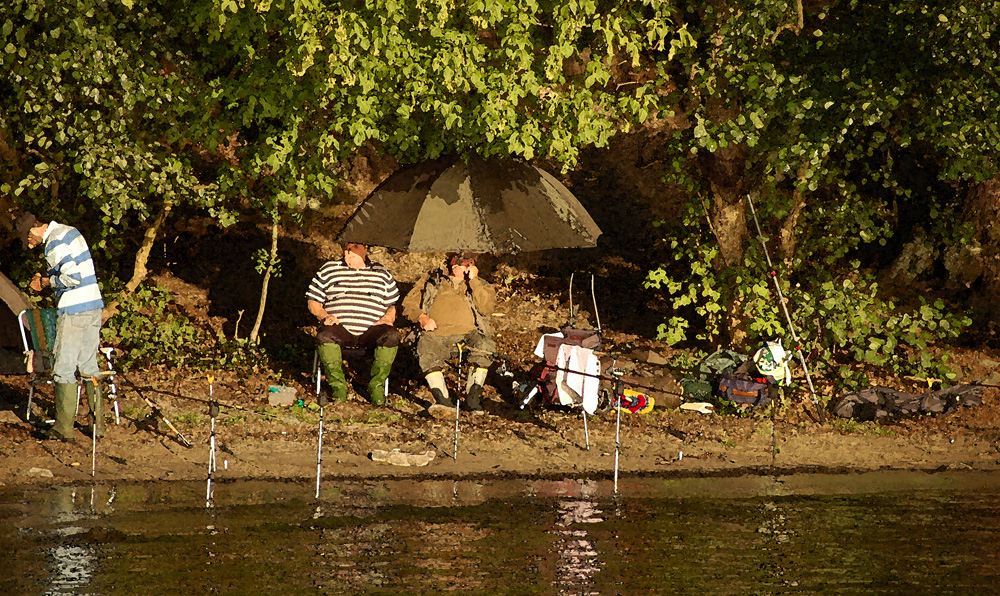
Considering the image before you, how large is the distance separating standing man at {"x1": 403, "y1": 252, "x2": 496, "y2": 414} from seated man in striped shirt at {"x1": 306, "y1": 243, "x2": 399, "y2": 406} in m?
0.32

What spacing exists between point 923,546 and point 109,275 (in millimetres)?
11584

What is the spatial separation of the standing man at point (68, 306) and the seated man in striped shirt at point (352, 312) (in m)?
2.68

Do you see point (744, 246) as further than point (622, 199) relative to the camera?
No

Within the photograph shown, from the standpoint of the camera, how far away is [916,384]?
51.4ft

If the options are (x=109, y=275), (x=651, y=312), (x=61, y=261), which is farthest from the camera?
(x=651, y=312)

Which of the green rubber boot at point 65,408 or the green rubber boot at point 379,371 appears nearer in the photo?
the green rubber boot at point 65,408

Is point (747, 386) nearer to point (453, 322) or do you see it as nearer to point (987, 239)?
point (453, 322)

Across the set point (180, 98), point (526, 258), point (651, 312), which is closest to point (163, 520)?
point (180, 98)

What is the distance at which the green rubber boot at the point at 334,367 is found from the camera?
14.0 metres

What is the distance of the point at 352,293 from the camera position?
14133 millimetres

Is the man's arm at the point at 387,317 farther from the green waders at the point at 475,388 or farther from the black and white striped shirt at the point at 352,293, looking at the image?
the green waders at the point at 475,388

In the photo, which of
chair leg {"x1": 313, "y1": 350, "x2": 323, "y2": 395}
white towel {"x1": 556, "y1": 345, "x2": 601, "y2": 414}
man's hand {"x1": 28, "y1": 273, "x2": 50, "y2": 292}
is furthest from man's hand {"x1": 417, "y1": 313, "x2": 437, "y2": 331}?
man's hand {"x1": 28, "y1": 273, "x2": 50, "y2": 292}

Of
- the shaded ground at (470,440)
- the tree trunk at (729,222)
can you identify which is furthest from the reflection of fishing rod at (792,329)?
the tree trunk at (729,222)

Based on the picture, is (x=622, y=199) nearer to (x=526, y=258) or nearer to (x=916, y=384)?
(x=526, y=258)
